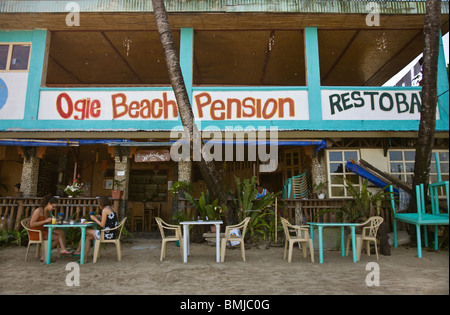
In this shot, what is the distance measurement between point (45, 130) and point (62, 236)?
13.1ft

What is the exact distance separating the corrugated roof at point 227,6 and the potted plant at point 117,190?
5034 mm

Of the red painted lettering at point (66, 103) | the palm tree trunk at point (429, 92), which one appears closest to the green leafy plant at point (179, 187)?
the red painted lettering at point (66, 103)

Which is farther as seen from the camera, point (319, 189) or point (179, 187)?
point (319, 189)

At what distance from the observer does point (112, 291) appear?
4551 mm

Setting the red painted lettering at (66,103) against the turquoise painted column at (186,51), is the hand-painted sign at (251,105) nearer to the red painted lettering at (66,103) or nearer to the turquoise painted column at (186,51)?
the turquoise painted column at (186,51)

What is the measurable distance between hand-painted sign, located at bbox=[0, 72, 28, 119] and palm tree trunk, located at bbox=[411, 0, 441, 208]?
11.2 m

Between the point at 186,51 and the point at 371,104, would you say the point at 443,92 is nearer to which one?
the point at 371,104

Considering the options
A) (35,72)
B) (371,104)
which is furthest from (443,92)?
(35,72)

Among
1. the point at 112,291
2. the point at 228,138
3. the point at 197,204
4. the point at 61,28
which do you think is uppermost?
the point at 61,28

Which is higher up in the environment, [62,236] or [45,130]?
[45,130]

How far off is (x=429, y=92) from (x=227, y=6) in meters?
5.86

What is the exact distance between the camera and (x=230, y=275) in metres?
5.43
